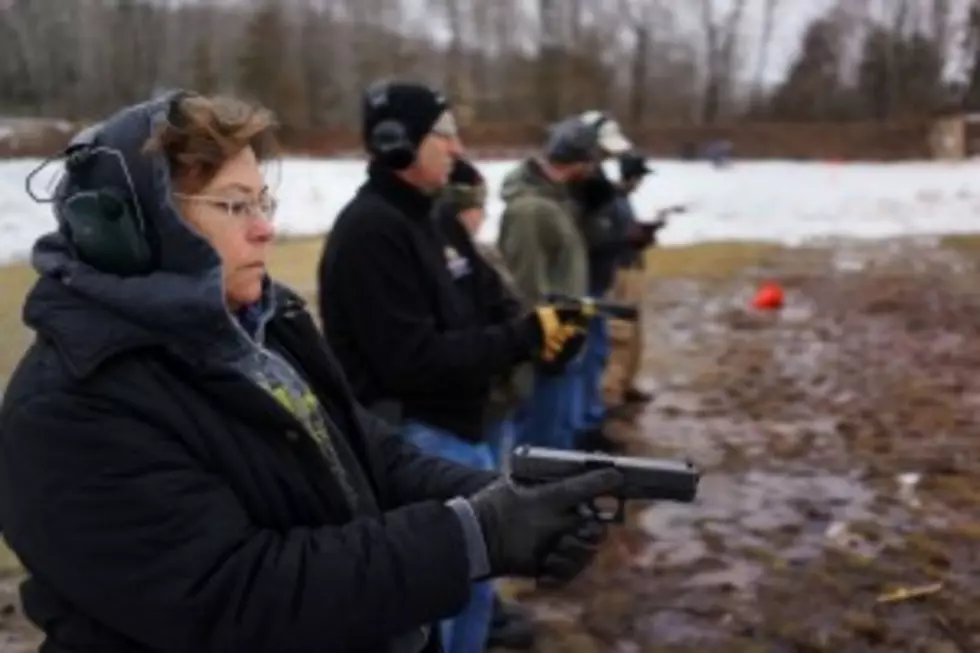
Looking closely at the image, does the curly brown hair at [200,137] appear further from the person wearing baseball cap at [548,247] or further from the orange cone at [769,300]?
the orange cone at [769,300]

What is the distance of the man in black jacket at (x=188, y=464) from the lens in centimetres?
181

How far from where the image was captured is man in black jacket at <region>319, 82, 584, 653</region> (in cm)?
370

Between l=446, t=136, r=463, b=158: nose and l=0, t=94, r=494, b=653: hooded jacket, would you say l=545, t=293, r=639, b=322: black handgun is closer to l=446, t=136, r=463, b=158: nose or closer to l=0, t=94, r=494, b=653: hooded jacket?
l=446, t=136, r=463, b=158: nose

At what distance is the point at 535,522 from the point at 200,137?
78 cm

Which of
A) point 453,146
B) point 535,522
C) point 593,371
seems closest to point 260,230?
point 535,522

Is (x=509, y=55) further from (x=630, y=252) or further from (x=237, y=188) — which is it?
(x=237, y=188)

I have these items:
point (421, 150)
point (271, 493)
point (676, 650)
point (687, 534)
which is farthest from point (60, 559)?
point (687, 534)

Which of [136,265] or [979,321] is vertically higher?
[136,265]

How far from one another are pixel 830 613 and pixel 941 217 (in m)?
21.0

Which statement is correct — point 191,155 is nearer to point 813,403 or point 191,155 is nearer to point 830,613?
point 830,613

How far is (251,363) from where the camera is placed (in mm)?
2062

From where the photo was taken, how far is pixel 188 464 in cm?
187

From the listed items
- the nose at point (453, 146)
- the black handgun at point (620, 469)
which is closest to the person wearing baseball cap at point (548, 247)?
the nose at point (453, 146)

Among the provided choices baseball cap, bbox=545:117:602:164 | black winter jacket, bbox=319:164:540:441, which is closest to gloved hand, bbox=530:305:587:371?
black winter jacket, bbox=319:164:540:441
